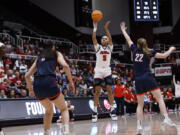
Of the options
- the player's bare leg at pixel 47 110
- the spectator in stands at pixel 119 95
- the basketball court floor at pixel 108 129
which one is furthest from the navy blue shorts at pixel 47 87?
the spectator in stands at pixel 119 95

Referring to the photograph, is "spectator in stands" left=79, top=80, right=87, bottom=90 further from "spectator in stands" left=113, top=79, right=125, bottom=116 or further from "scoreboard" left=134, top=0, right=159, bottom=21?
"scoreboard" left=134, top=0, right=159, bottom=21

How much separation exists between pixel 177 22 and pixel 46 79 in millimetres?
25230

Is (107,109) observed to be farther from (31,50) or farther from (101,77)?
(31,50)

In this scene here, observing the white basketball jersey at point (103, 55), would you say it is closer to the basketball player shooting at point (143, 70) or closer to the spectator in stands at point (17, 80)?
the basketball player shooting at point (143, 70)

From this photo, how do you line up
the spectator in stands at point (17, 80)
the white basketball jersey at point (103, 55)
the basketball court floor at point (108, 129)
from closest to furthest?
the basketball court floor at point (108, 129)
the white basketball jersey at point (103, 55)
the spectator in stands at point (17, 80)

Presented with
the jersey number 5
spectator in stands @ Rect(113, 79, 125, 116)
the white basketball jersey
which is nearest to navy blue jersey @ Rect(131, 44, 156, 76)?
the jersey number 5

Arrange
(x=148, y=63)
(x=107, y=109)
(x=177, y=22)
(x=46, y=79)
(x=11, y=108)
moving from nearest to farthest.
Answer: (x=46, y=79) → (x=148, y=63) → (x=11, y=108) → (x=107, y=109) → (x=177, y=22)

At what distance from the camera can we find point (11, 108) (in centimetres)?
1014

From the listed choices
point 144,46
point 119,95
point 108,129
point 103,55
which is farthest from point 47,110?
point 119,95

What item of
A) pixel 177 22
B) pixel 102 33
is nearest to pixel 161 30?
pixel 177 22

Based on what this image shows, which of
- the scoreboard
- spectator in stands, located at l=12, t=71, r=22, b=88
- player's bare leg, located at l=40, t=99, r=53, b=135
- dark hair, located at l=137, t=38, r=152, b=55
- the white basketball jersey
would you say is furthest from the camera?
the scoreboard

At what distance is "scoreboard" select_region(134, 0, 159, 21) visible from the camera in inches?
814

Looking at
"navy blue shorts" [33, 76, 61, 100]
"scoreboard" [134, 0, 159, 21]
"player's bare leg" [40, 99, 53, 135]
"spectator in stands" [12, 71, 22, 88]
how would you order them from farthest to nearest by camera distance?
1. "scoreboard" [134, 0, 159, 21]
2. "spectator in stands" [12, 71, 22, 88]
3. "player's bare leg" [40, 99, 53, 135]
4. "navy blue shorts" [33, 76, 61, 100]

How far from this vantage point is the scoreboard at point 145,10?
20.7m
